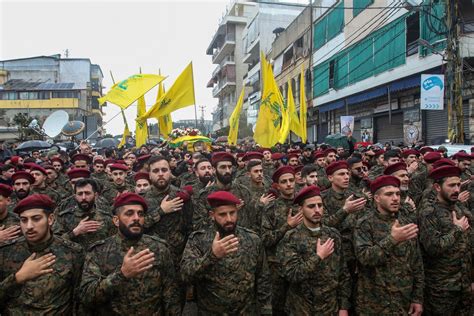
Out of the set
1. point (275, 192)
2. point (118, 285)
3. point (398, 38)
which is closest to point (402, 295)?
point (275, 192)

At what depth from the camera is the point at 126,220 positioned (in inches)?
131

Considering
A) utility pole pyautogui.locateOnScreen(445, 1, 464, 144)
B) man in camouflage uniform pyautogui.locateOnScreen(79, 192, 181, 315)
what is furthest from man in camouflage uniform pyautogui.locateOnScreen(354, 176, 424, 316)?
utility pole pyautogui.locateOnScreen(445, 1, 464, 144)

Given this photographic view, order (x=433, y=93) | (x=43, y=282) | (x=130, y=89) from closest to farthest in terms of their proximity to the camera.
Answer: (x=43, y=282) → (x=130, y=89) → (x=433, y=93)

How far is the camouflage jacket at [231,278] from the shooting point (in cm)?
330

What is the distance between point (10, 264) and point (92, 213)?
139 cm

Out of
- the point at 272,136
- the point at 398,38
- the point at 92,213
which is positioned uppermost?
the point at 398,38

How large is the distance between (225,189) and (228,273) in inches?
84.6

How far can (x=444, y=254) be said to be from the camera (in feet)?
13.0

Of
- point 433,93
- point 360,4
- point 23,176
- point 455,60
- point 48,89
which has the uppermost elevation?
point 48,89

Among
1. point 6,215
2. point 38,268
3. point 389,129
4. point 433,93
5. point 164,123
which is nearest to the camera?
point 38,268

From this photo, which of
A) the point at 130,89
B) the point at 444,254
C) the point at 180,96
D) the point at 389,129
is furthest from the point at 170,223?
the point at 389,129

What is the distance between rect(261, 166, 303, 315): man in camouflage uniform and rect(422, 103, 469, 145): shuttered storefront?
11.5 m

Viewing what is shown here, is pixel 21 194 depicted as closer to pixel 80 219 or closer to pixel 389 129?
pixel 80 219

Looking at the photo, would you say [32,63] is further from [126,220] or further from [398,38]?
[126,220]
